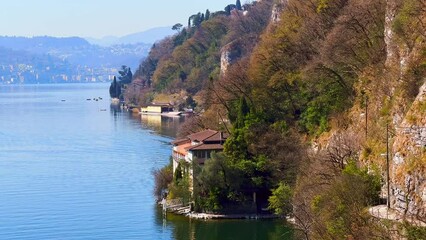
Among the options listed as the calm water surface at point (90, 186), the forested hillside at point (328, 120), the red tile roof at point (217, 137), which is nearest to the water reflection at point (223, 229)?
the calm water surface at point (90, 186)

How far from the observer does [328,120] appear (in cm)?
4041

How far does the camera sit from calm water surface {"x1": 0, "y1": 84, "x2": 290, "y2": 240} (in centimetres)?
3681

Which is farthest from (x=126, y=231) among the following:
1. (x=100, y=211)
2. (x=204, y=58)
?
(x=204, y=58)

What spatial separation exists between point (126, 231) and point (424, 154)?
1607 centimetres

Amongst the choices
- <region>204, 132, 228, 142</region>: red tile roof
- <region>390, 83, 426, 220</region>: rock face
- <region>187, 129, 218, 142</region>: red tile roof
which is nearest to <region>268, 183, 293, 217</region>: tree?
<region>204, 132, 228, 142</region>: red tile roof

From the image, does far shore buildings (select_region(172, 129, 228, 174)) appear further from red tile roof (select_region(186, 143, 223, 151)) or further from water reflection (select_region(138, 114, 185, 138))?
water reflection (select_region(138, 114, 185, 138))

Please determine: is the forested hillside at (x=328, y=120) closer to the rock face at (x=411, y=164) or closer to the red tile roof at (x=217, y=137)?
the rock face at (x=411, y=164)

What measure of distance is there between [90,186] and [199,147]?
9.64 metres

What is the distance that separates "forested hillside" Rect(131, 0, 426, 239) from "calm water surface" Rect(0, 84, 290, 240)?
2647 millimetres

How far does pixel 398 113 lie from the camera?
95.7 feet

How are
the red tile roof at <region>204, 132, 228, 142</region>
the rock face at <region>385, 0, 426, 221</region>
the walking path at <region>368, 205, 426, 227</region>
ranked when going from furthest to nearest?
the red tile roof at <region>204, 132, 228, 142</region> → the rock face at <region>385, 0, 426, 221</region> → the walking path at <region>368, 205, 426, 227</region>

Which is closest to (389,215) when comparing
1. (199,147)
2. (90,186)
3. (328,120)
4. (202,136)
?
(328,120)

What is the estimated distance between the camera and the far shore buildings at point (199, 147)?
41.4 metres

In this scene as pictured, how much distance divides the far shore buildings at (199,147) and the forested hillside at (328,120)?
0.91 metres
